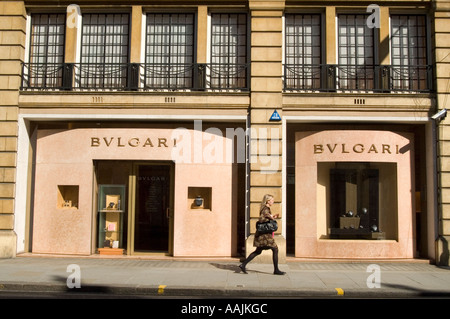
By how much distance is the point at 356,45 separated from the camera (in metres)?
14.1

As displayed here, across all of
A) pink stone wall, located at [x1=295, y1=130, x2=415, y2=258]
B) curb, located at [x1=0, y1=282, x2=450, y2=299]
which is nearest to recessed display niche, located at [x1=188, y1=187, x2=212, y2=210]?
pink stone wall, located at [x1=295, y1=130, x2=415, y2=258]

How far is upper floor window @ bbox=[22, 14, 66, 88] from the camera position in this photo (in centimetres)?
1420

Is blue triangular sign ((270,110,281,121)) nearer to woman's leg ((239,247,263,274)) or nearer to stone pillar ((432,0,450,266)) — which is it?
woman's leg ((239,247,263,274))

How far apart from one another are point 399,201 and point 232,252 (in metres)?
5.15

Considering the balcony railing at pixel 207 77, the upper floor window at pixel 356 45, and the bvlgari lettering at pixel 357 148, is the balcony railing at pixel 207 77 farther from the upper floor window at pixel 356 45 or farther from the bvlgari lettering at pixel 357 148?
the bvlgari lettering at pixel 357 148

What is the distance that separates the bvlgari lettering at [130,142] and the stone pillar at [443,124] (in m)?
7.75

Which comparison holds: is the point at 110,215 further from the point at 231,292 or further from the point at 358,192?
the point at 358,192

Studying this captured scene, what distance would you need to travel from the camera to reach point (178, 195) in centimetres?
1358

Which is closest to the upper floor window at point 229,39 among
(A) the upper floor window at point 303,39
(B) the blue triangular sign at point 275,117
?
(A) the upper floor window at point 303,39

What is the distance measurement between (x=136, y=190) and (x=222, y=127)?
3.24 meters

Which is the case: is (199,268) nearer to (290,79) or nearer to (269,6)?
(290,79)

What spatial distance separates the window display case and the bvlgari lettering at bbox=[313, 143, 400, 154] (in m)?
6.15

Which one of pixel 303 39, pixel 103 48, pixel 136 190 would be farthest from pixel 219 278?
pixel 103 48

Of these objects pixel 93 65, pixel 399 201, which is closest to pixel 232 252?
pixel 399 201
